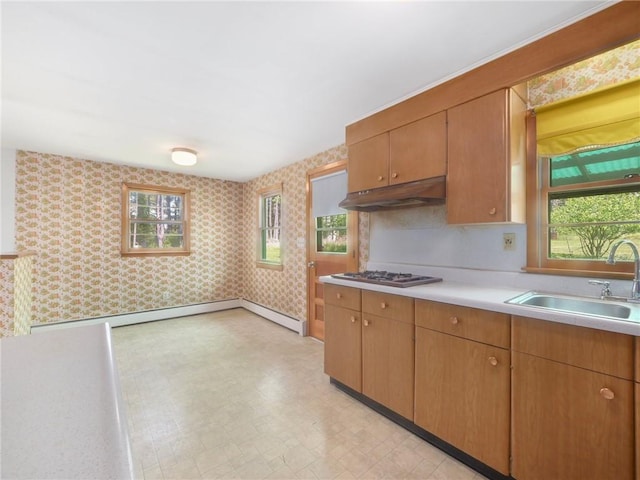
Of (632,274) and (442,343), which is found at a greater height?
(632,274)

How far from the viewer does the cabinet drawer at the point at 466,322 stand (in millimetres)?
1492

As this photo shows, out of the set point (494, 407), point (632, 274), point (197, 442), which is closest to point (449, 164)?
point (632, 274)

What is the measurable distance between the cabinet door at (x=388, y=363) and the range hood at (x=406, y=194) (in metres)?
0.91

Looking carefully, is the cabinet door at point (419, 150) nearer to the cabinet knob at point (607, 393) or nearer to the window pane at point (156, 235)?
the cabinet knob at point (607, 393)

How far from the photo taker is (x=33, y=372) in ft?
2.37

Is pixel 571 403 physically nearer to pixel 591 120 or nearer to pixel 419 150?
pixel 591 120

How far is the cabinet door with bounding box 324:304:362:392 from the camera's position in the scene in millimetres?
2285

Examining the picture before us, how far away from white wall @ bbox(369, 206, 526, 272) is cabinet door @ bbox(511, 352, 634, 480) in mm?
840

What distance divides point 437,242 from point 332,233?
1473 mm

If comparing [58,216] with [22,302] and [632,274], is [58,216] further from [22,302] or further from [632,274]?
[632,274]

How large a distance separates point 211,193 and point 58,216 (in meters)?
2.11

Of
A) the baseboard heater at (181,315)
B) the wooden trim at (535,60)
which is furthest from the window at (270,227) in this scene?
the wooden trim at (535,60)

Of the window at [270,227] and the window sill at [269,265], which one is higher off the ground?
the window at [270,227]

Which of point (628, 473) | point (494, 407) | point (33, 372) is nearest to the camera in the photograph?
point (33, 372)
